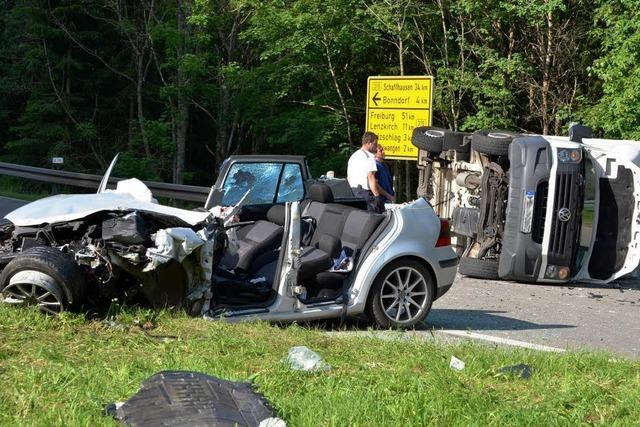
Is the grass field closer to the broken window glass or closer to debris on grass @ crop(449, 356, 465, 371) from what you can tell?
debris on grass @ crop(449, 356, 465, 371)

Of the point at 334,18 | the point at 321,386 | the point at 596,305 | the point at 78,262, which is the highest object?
the point at 334,18

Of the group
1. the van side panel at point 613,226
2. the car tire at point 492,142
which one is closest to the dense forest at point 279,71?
the van side panel at point 613,226

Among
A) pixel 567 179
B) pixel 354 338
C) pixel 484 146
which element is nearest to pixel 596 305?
pixel 567 179

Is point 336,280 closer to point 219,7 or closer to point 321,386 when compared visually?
point 321,386

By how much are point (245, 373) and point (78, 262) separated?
1820mm

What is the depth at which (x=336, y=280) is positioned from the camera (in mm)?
8523

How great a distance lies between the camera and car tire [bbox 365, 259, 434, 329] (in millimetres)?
8648

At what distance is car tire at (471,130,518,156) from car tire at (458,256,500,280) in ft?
5.11

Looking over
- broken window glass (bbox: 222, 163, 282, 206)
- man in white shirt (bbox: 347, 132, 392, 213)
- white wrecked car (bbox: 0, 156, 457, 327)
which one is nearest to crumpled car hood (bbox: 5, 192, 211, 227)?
white wrecked car (bbox: 0, 156, 457, 327)

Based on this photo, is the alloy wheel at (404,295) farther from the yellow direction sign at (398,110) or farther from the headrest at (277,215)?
the yellow direction sign at (398,110)

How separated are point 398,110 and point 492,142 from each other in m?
4.40

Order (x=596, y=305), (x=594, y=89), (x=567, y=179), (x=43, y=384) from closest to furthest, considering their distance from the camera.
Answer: (x=43, y=384) → (x=596, y=305) → (x=567, y=179) → (x=594, y=89)

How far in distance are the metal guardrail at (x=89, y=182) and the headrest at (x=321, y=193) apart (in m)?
8.75

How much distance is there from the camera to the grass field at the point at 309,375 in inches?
197
